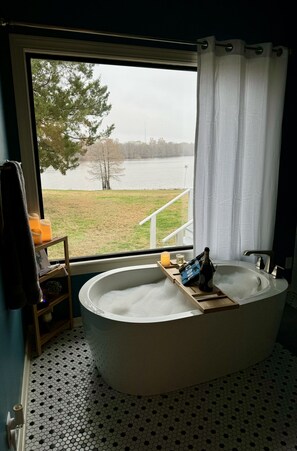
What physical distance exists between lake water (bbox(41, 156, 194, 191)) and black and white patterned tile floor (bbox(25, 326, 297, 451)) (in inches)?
55.0

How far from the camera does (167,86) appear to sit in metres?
2.48

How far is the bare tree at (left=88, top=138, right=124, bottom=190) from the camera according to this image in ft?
7.91

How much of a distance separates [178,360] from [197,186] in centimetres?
132

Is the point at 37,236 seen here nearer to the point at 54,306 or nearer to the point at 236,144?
the point at 54,306

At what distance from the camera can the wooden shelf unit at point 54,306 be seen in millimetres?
2043

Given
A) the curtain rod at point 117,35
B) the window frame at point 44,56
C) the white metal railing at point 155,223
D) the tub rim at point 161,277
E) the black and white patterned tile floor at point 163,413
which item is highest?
the curtain rod at point 117,35

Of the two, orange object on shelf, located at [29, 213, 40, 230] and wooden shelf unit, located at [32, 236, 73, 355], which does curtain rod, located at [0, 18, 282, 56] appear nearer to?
orange object on shelf, located at [29, 213, 40, 230]

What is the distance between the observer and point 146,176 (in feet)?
8.72

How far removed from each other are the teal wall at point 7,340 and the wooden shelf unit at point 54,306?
0.98 feet

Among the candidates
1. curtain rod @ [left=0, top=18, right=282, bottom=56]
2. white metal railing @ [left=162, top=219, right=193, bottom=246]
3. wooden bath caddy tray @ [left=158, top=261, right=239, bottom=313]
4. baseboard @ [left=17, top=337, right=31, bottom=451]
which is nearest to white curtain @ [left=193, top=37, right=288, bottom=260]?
curtain rod @ [left=0, top=18, right=282, bottom=56]

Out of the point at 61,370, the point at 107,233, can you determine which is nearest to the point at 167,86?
the point at 107,233

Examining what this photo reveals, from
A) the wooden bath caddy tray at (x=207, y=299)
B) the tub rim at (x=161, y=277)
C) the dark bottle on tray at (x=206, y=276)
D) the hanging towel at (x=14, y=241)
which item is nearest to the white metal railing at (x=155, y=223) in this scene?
the tub rim at (x=161, y=277)

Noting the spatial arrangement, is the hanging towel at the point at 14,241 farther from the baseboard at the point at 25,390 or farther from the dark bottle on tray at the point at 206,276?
the dark bottle on tray at the point at 206,276

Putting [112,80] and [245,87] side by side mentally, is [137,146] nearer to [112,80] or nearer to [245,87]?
[112,80]
